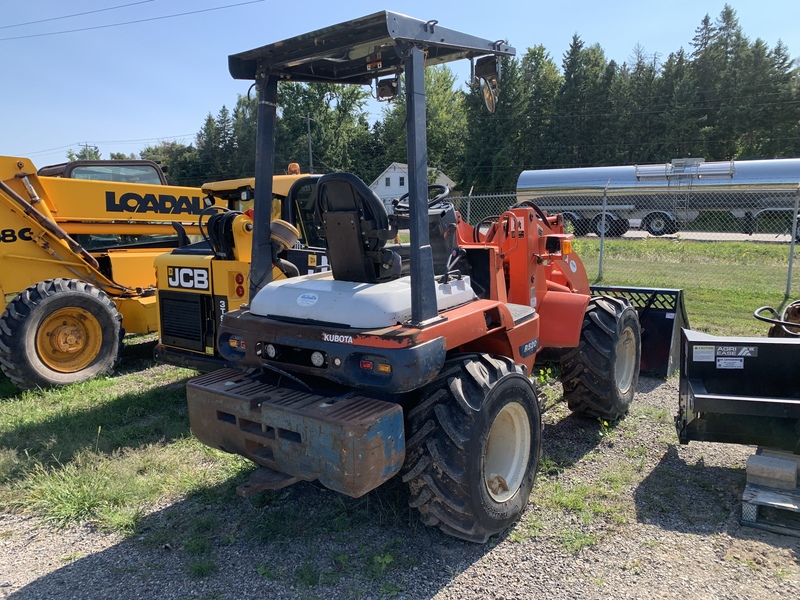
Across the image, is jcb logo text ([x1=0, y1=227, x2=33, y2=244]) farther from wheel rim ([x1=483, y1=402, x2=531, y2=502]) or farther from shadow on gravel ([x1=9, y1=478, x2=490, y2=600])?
wheel rim ([x1=483, y1=402, x2=531, y2=502])

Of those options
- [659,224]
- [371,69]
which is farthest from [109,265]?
[659,224]

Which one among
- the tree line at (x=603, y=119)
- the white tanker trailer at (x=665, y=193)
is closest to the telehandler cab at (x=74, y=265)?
the white tanker trailer at (x=665, y=193)

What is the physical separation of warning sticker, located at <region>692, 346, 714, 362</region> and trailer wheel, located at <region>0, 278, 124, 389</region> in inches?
Answer: 239

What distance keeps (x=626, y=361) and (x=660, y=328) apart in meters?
1.35

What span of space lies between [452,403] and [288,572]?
1.26 meters

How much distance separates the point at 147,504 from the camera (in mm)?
3828

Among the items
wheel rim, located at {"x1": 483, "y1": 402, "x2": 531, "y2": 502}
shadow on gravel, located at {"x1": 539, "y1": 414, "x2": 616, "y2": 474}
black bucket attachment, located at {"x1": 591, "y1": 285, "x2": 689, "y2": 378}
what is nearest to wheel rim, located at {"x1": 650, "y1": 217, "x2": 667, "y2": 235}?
black bucket attachment, located at {"x1": 591, "y1": 285, "x2": 689, "y2": 378}

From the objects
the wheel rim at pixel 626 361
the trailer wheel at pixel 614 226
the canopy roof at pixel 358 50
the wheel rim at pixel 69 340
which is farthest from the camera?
the trailer wheel at pixel 614 226

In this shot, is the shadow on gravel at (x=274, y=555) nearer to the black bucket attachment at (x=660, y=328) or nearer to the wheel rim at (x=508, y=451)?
the wheel rim at (x=508, y=451)

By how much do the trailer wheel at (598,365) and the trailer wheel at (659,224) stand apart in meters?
19.9

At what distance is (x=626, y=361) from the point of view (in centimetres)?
528

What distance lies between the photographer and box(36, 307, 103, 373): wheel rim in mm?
6270

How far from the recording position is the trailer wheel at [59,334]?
5980 mm

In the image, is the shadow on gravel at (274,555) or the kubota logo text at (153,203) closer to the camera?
the shadow on gravel at (274,555)
